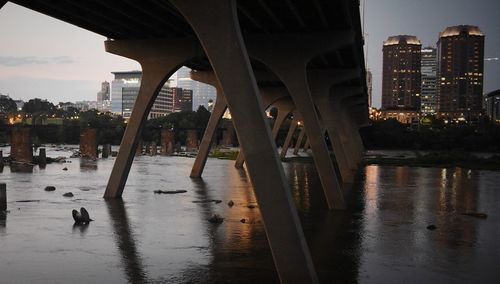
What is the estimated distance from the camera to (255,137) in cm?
1424

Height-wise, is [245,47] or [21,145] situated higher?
[245,47]

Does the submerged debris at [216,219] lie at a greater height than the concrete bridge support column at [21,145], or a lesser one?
lesser

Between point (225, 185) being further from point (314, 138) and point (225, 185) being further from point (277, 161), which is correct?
point (277, 161)

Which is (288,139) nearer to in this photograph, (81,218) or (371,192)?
(371,192)

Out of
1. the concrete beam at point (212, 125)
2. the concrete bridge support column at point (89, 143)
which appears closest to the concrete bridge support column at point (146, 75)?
the concrete beam at point (212, 125)

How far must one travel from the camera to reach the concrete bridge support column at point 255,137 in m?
13.8

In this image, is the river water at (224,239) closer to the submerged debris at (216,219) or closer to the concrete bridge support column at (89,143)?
the submerged debris at (216,219)

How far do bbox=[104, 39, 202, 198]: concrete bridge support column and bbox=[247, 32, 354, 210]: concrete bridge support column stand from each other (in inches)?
153

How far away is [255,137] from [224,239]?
7.68m

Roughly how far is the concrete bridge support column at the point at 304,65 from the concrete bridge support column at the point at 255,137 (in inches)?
660

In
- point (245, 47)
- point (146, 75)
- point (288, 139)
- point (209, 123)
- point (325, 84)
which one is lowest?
point (288, 139)

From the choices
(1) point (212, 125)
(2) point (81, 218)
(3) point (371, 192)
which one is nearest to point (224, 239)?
(2) point (81, 218)

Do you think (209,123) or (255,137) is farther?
(209,123)

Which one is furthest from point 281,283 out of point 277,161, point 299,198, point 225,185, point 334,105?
point 334,105
